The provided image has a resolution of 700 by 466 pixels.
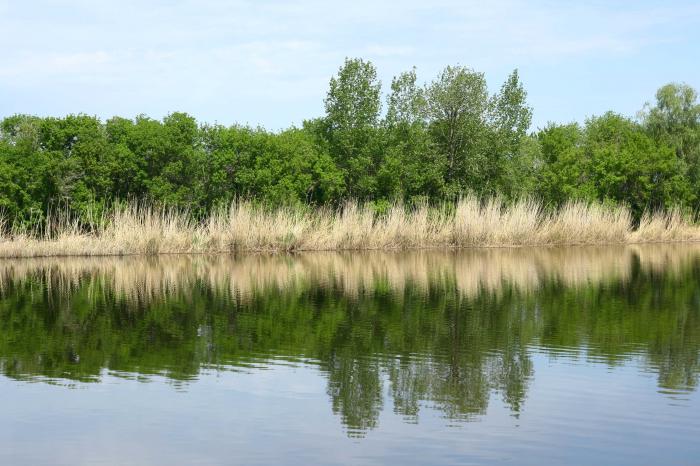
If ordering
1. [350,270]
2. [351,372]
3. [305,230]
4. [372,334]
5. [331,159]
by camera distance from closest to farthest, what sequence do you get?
[351,372] < [372,334] < [350,270] < [305,230] < [331,159]

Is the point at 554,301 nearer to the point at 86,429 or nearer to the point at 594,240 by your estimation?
the point at 86,429

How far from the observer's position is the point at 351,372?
31.7ft

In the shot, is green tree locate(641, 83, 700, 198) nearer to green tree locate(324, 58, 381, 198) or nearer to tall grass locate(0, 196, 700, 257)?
tall grass locate(0, 196, 700, 257)

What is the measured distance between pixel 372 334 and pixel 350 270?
10327 mm

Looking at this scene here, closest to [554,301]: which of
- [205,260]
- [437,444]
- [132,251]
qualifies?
[437,444]

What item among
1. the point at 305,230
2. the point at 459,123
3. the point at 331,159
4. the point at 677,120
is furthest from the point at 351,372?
the point at 677,120

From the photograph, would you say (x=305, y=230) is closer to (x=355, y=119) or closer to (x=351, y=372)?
(x=355, y=119)

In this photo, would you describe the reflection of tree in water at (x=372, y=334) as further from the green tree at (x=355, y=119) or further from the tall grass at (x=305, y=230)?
the green tree at (x=355, y=119)

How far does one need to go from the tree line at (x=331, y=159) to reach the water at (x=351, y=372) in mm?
10326

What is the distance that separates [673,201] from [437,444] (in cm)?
3773

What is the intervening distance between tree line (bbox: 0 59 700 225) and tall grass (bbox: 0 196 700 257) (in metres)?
0.73

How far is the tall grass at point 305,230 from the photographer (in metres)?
27.5

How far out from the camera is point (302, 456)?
21.8ft

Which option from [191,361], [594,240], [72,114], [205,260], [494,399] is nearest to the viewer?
[494,399]
